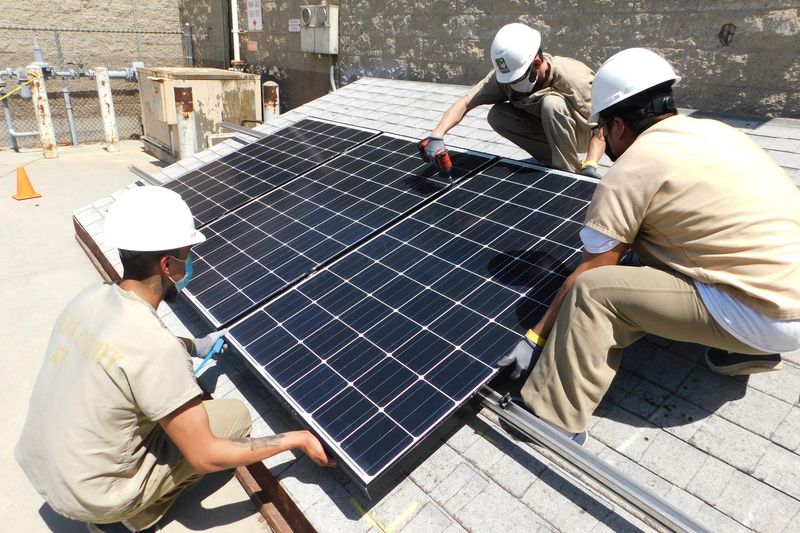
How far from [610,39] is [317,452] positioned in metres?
6.53

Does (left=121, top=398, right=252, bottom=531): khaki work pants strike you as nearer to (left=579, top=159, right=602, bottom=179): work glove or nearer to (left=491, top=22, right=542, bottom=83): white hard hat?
(left=579, top=159, right=602, bottom=179): work glove

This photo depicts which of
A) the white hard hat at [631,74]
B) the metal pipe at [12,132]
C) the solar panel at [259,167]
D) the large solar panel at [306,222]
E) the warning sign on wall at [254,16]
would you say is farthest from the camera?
the warning sign on wall at [254,16]

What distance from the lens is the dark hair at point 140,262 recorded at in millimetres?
2666

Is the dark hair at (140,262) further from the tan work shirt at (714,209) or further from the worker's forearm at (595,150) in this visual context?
the worker's forearm at (595,150)

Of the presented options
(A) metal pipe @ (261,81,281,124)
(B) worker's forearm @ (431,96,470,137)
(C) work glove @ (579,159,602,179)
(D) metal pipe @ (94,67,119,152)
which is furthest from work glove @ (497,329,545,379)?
(D) metal pipe @ (94,67,119,152)

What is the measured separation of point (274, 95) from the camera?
12500 millimetres

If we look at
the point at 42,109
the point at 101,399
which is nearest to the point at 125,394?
the point at 101,399

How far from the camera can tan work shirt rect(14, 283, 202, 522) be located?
2518mm

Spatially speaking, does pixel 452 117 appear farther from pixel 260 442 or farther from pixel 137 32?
pixel 137 32

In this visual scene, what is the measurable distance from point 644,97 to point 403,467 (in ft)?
7.59

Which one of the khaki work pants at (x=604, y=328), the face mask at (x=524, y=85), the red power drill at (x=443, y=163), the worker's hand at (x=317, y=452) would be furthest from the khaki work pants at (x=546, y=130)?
the worker's hand at (x=317, y=452)

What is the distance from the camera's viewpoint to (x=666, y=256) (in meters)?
2.71

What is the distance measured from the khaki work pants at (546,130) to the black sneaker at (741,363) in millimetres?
2353

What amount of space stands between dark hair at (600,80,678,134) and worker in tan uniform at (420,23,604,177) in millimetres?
1564
